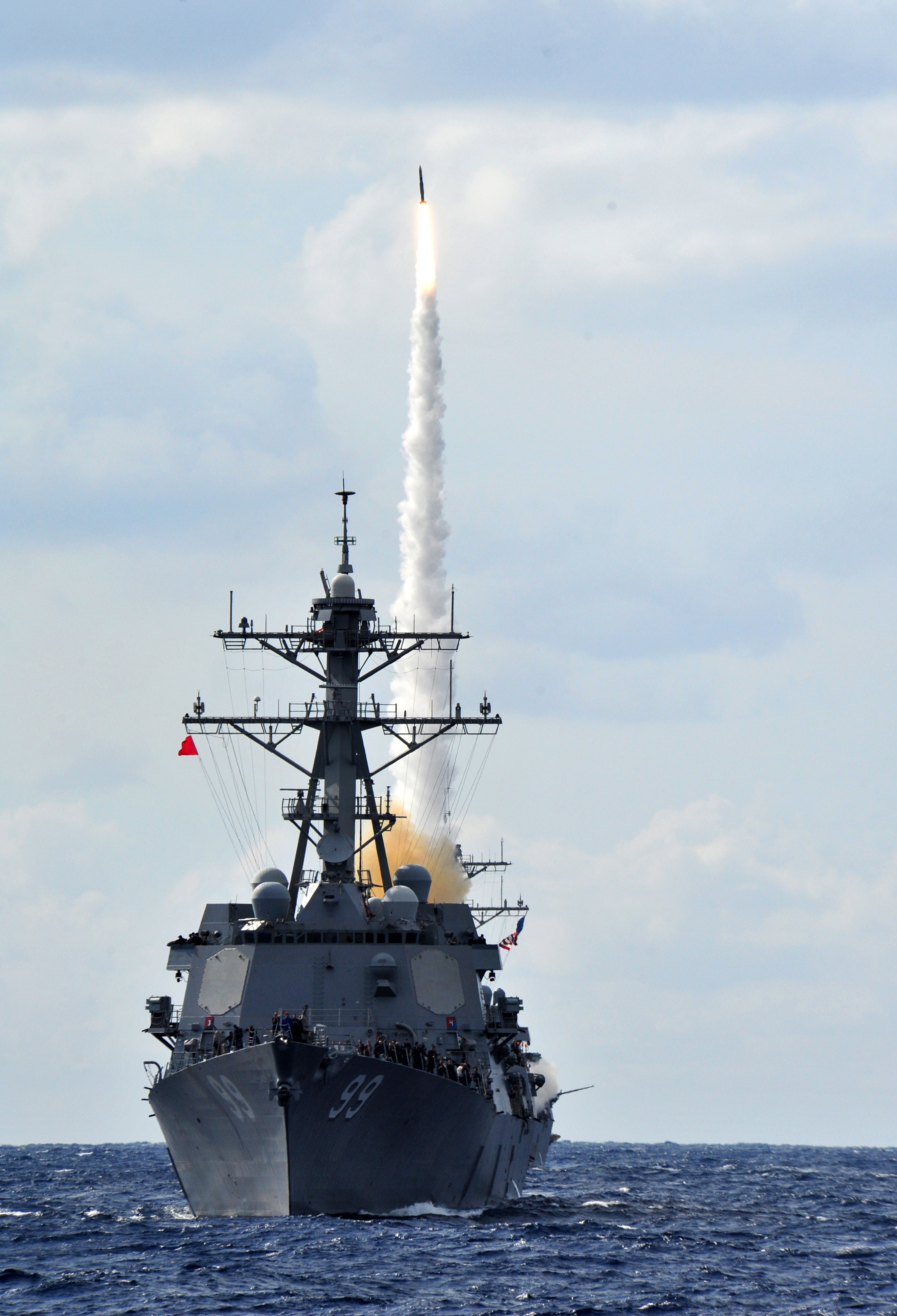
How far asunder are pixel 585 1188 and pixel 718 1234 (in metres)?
15.3

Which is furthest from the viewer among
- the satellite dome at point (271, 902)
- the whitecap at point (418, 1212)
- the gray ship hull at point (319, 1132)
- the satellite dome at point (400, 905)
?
the satellite dome at point (400, 905)

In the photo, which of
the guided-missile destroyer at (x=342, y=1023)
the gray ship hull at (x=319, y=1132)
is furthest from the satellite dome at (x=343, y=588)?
the gray ship hull at (x=319, y=1132)

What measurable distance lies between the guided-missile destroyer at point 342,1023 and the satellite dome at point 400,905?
1.6 inches

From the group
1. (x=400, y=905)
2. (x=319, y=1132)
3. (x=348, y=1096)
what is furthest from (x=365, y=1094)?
(x=400, y=905)

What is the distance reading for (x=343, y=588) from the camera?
38.6 m

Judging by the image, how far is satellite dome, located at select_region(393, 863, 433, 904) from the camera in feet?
122

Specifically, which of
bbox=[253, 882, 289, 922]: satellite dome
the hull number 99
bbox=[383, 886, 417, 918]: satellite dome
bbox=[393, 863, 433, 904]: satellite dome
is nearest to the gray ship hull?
the hull number 99

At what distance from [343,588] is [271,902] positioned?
Answer: 7.31 meters

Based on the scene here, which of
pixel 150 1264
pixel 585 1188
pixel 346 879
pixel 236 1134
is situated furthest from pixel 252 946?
pixel 585 1188

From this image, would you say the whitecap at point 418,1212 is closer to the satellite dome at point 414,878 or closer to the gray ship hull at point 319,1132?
the gray ship hull at point 319,1132

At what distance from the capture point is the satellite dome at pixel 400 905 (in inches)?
1362

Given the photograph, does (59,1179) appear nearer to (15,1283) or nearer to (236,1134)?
(236,1134)

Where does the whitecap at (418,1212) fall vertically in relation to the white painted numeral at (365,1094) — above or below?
below

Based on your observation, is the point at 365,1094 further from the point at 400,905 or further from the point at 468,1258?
the point at 400,905
